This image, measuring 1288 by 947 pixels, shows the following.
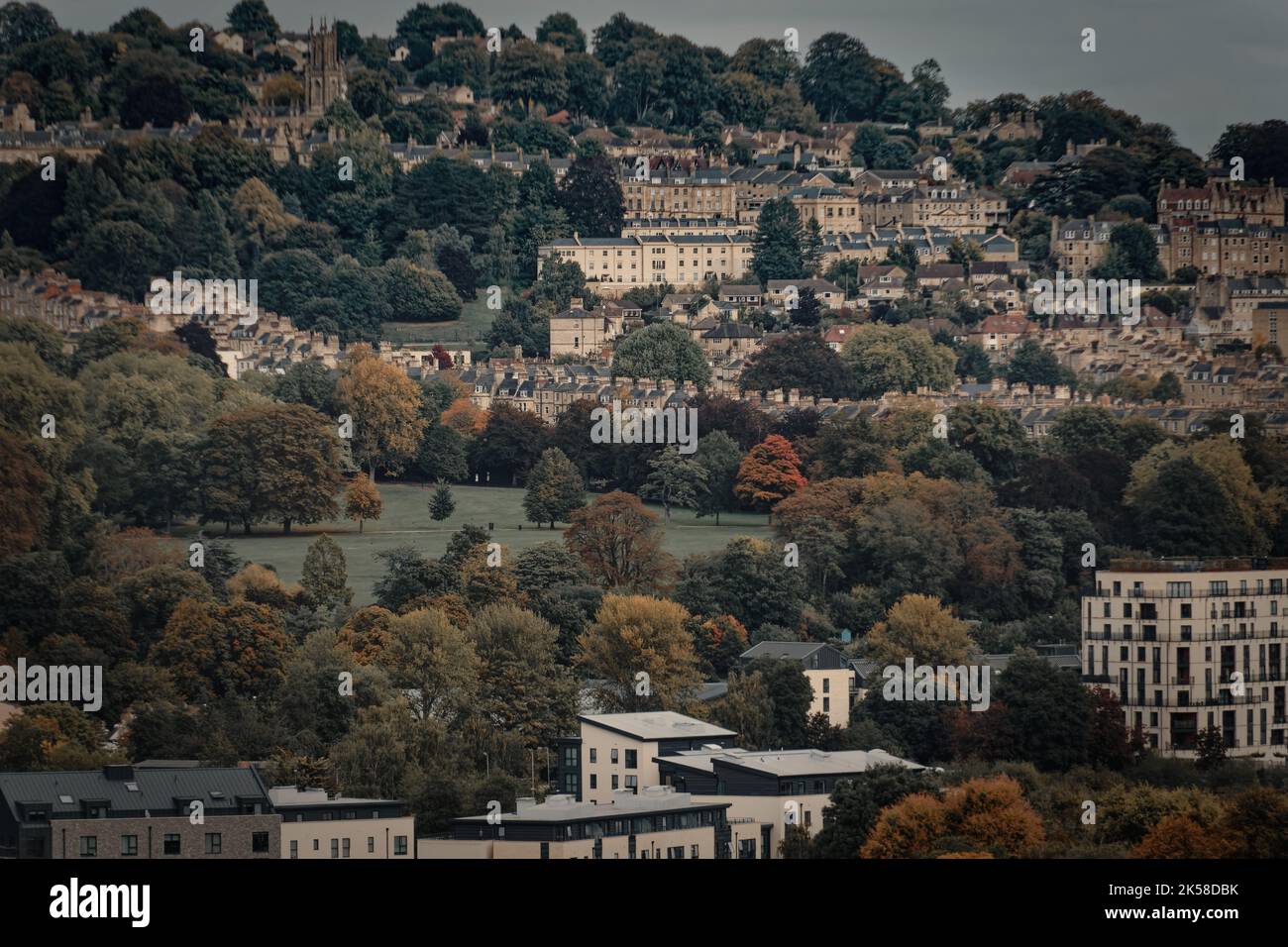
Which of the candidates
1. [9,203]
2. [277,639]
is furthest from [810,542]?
[9,203]

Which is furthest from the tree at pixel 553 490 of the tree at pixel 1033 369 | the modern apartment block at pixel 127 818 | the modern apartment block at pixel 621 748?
the modern apartment block at pixel 127 818

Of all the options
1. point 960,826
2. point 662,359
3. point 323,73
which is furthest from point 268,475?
point 323,73

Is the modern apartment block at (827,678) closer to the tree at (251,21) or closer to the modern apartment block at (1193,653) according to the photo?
the modern apartment block at (1193,653)

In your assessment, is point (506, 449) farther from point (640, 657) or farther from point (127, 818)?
point (127, 818)

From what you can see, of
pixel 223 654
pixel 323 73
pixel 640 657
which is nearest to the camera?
pixel 223 654

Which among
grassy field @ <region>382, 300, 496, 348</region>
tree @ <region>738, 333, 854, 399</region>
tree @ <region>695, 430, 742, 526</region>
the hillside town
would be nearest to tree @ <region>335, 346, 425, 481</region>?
the hillside town

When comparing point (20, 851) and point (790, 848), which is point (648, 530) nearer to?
point (790, 848)

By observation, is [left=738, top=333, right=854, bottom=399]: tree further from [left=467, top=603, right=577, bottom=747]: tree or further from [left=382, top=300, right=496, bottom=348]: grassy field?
[left=467, top=603, right=577, bottom=747]: tree
